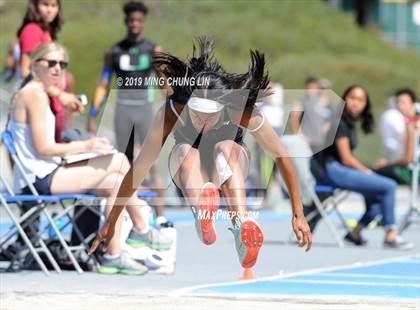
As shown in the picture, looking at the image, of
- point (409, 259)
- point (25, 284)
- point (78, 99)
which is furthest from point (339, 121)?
point (25, 284)

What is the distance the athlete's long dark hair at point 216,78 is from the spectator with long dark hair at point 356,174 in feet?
16.7

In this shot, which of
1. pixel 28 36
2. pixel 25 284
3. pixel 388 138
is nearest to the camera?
pixel 25 284

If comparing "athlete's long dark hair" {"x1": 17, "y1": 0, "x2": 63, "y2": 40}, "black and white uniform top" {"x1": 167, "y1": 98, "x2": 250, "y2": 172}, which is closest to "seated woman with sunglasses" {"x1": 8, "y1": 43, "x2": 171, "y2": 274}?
"athlete's long dark hair" {"x1": 17, "y1": 0, "x2": 63, "y2": 40}

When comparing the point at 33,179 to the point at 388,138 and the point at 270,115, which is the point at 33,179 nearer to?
the point at 388,138

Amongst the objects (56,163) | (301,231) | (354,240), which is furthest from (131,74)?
(301,231)

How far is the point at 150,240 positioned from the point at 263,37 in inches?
1261

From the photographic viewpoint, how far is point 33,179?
30.4 feet

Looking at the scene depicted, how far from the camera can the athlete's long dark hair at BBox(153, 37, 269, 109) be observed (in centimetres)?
700

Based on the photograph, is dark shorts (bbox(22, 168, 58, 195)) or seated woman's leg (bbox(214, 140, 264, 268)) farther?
dark shorts (bbox(22, 168, 58, 195))

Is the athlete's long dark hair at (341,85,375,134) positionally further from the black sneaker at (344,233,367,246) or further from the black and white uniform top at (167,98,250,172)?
the black and white uniform top at (167,98,250,172)

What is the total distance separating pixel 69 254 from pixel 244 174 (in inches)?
95.1

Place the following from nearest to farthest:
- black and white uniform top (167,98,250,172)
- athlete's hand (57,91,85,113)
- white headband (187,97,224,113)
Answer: white headband (187,97,224,113) → black and white uniform top (167,98,250,172) → athlete's hand (57,91,85,113)

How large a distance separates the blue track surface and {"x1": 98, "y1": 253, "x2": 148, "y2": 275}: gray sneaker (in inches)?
36.8

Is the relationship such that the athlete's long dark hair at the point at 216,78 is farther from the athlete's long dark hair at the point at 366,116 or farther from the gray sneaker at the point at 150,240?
the athlete's long dark hair at the point at 366,116
